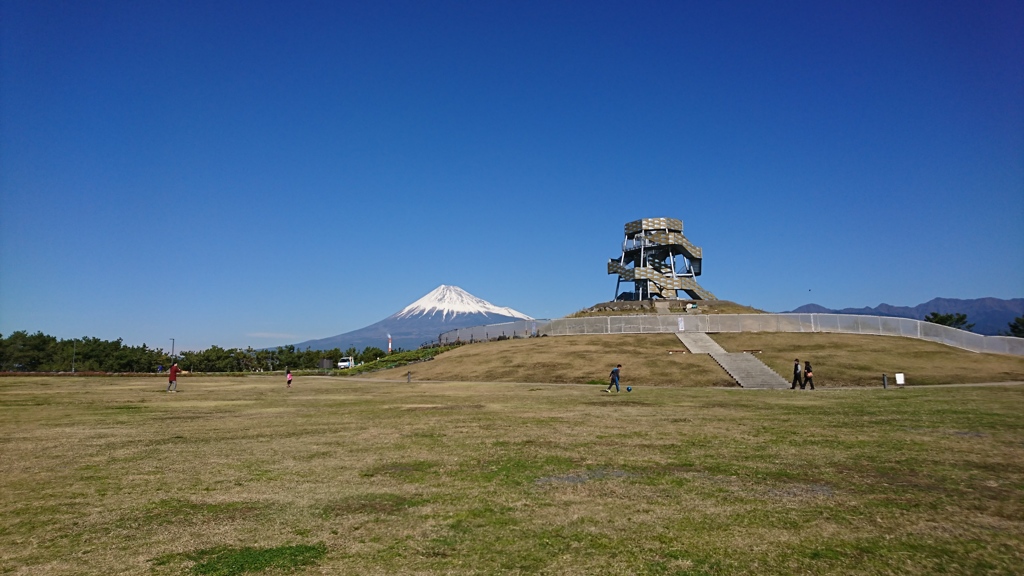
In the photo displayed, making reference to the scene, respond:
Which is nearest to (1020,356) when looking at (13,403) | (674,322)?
(674,322)

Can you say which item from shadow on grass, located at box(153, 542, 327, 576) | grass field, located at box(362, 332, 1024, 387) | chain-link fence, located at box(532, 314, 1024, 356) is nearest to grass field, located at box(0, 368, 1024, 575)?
shadow on grass, located at box(153, 542, 327, 576)

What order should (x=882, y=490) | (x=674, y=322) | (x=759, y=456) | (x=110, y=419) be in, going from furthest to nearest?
(x=674, y=322) < (x=110, y=419) < (x=759, y=456) < (x=882, y=490)

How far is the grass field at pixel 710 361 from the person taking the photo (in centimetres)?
3984

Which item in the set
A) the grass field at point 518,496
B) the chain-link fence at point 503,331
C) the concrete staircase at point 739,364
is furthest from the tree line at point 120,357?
the grass field at point 518,496

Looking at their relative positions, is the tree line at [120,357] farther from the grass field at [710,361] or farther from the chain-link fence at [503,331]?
the grass field at [710,361]

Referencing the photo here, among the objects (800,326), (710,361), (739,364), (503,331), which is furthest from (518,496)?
(503,331)

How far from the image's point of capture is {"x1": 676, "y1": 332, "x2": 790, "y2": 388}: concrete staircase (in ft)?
127

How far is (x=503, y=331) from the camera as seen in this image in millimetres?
66812

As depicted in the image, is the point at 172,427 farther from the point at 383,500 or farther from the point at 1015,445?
the point at 1015,445

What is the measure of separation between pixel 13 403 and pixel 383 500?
2741 cm

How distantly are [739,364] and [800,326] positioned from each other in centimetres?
1480

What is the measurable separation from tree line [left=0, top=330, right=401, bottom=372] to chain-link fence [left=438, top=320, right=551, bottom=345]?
2469cm

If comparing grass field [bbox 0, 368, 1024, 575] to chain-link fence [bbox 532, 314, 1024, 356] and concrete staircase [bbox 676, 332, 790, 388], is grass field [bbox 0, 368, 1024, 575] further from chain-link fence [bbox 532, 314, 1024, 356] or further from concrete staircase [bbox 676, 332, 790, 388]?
chain-link fence [bbox 532, 314, 1024, 356]

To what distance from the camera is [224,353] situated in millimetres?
99562
